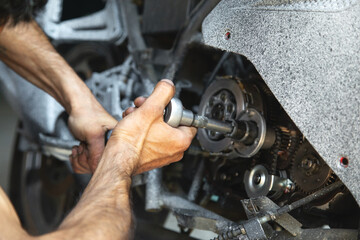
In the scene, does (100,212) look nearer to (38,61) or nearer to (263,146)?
(263,146)

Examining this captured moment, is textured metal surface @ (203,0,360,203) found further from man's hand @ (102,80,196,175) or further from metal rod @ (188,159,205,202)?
metal rod @ (188,159,205,202)

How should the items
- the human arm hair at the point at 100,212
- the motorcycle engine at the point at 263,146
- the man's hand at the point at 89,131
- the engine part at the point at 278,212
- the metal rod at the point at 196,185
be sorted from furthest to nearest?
the metal rod at the point at 196,185 < the man's hand at the point at 89,131 < the motorcycle engine at the point at 263,146 < the engine part at the point at 278,212 < the human arm hair at the point at 100,212

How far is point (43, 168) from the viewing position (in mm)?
1803

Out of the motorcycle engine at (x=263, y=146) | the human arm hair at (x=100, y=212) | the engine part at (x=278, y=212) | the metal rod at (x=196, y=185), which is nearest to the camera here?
the human arm hair at (x=100, y=212)

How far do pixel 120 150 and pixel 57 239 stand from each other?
0.21 meters

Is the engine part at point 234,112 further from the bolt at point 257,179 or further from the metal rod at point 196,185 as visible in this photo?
the metal rod at point 196,185

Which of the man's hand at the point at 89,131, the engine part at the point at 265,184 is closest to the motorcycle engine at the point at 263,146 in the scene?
the engine part at the point at 265,184

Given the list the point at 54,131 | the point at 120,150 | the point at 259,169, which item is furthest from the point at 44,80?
the point at 259,169

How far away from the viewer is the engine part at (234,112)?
828 mm

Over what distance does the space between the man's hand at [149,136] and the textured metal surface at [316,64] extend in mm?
189

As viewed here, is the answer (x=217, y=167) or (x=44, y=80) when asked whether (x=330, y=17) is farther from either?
(x=44, y=80)

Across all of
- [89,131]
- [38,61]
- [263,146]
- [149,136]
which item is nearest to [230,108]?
[263,146]

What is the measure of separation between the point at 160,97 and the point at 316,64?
0.95 ft

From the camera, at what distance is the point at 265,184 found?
83 centimetres
